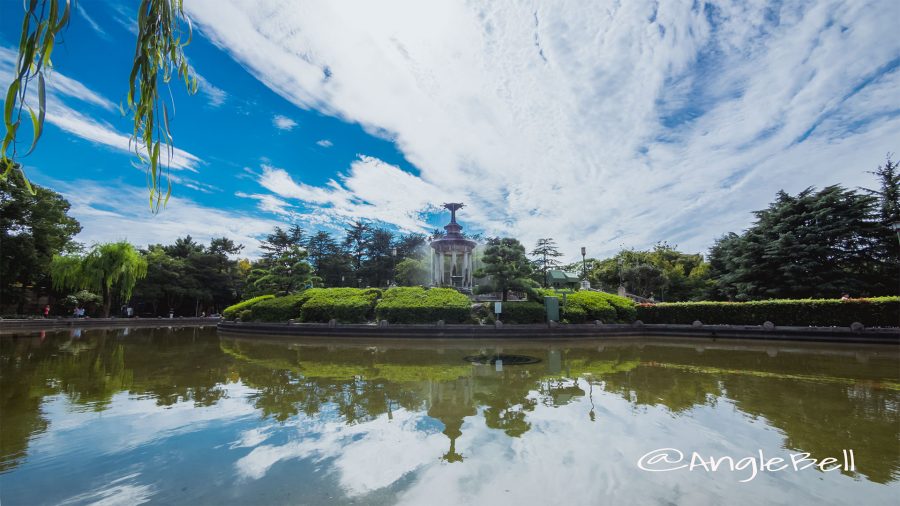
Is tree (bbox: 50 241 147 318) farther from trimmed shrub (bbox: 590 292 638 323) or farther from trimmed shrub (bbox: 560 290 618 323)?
trimmed shrub (bbox: 590 292 638 323)

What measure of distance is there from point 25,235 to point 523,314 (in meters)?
29.7

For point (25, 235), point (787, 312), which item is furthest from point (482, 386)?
point (25, 235)

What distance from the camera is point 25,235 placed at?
22953 millimetres

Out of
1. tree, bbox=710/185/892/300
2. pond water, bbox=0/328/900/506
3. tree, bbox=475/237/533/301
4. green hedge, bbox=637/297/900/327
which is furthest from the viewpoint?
tree, bbox=710/185/892/300

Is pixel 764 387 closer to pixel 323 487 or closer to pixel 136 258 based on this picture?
pixel 323 487

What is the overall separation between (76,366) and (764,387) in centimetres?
1435

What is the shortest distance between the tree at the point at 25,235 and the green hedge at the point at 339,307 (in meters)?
16.7

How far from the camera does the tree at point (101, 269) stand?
1043 inches

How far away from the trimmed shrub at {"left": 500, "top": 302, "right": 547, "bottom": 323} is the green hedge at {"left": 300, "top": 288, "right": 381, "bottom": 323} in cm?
664

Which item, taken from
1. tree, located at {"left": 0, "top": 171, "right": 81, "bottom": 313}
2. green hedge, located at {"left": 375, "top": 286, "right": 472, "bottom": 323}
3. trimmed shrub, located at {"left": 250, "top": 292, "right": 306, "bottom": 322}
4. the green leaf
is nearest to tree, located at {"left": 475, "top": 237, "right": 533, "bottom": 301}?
green hedge, located at {"left": 375, "top": 286, "right": 472, "bottom": 323}

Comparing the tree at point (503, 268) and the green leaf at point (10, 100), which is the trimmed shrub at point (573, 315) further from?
the green leaf at point (10, 100)

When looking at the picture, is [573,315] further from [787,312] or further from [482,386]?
[482,386]

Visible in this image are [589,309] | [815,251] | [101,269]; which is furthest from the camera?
[101,269]

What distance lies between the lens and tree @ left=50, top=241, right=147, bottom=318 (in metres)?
26.5
